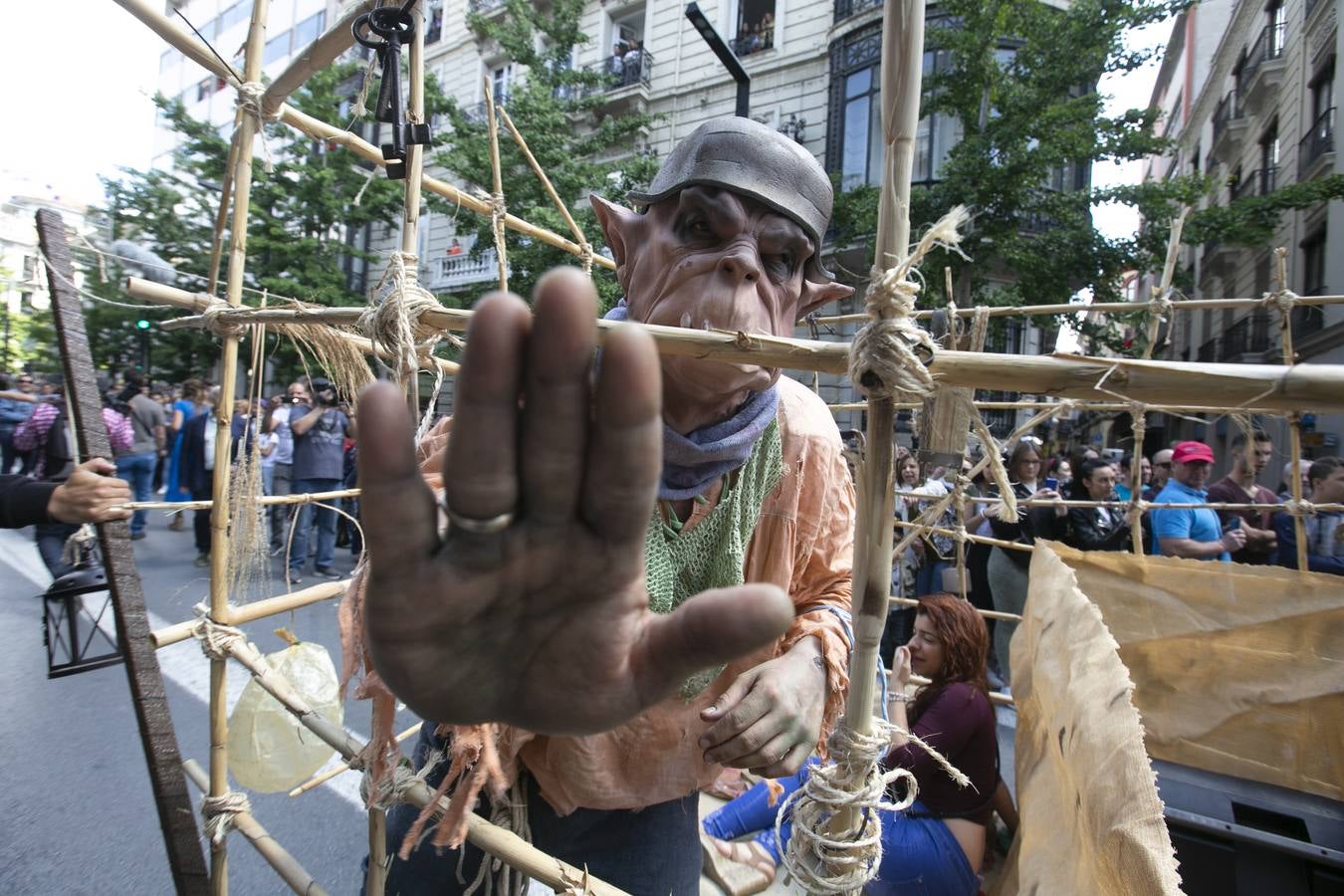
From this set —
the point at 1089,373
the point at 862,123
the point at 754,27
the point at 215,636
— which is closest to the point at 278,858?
the point at 215,636

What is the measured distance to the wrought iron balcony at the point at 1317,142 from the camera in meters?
10.4

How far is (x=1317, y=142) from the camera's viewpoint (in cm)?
1082

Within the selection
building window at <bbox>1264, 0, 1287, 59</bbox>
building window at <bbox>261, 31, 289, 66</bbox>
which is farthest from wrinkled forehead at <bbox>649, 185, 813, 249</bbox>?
building window at <bbox>261, 31, 289, 66</bbox>

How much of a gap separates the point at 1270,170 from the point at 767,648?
16.7 m

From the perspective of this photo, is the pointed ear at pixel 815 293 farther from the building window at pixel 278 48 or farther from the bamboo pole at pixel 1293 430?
the building window at pixel 278 48

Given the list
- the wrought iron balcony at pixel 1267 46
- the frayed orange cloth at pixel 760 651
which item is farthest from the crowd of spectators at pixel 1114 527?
the wrought iron balcony at pixel 1267 46

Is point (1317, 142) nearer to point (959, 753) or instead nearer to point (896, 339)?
point (959, 753)

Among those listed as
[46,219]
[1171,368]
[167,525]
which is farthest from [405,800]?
[167,525]

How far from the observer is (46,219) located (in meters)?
1.67

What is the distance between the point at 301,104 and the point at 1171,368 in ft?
44.7

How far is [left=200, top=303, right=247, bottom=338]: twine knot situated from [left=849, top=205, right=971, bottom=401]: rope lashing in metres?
1.53

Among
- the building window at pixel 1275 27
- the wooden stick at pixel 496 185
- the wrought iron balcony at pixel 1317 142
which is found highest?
the building window at pixel 1275 27

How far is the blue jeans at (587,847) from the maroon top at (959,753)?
1.06 meters

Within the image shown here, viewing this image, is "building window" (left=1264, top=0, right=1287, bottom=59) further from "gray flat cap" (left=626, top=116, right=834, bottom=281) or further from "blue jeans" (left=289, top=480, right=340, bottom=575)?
"blue jeans" (left=289, top=480, right=340, bottom=575)
